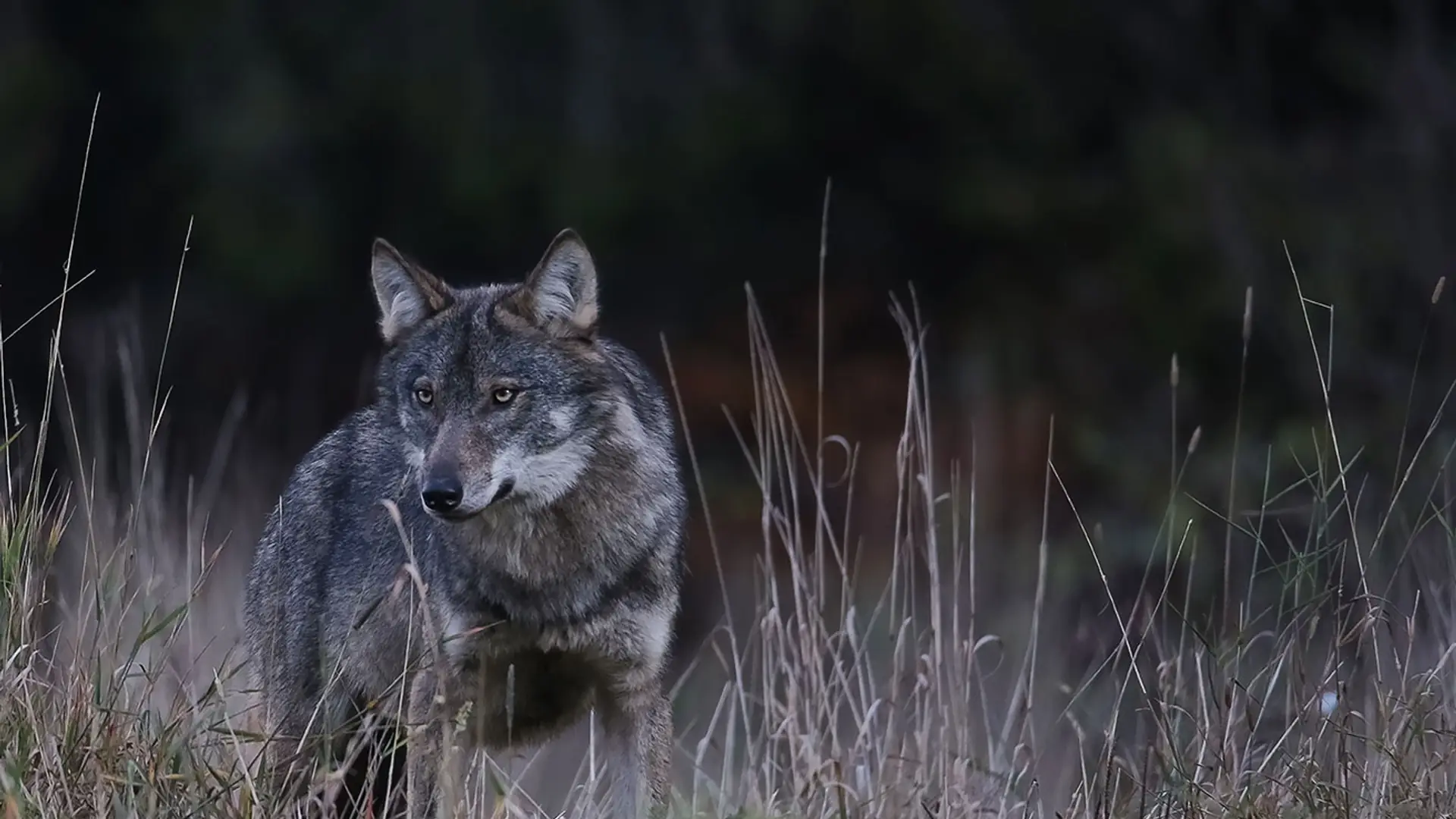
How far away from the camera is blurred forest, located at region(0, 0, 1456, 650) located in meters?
13.1

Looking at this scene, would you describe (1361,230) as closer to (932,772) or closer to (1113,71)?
(1113,71)

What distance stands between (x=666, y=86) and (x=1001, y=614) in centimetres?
539

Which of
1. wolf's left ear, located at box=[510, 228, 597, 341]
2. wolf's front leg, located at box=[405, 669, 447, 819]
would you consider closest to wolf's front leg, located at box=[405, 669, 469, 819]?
wolf's front leg, located at box=[405, 669, 447, 819]

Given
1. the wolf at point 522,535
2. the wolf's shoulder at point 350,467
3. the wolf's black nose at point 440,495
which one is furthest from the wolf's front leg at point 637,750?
the wolf's shoulder at point 350,467

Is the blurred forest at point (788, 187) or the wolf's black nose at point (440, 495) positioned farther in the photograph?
the blurred forest at point (788, 187)

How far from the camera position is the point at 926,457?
5.10m

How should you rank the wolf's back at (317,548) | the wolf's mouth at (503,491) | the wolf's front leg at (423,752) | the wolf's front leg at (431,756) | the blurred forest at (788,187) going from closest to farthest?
the wolf's front leg at (431,756)
the wolf's front leg at (423,752)
the wolf's mouth at (503,491)
the wolf's back at (317,548)
the blurred forest at (788,187)

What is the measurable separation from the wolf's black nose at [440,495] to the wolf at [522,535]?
0.22 feet

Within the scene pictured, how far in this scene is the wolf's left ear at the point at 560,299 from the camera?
505 centimetres

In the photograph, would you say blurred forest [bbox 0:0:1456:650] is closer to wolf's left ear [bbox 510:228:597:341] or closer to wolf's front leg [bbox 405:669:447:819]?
wolf's left ear [bbox 510:228:597:341]

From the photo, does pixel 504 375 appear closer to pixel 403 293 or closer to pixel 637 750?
pixel 403 293

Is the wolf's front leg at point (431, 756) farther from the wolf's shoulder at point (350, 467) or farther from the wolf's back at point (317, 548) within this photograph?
the wolf's shoulder at point (350, 467)

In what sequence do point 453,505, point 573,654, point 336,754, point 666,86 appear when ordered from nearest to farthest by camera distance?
point 453,505 → point 573,654 → point 336,754 → point 666,86

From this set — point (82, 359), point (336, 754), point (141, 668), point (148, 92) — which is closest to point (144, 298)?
point (148, 92)
